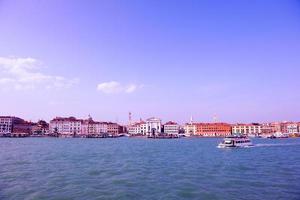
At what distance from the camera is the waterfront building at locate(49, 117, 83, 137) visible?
107250 mm

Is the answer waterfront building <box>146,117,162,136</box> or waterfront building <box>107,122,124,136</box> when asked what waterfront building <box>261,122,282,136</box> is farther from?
waterfront building <box>107,122,124,136</box>

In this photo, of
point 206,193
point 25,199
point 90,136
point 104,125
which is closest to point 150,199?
point 206,193

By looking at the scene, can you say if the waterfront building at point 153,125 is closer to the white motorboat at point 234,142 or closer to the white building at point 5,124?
the white building at point 5,124

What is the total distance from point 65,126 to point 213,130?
175ft

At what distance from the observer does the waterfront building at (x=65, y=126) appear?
107m

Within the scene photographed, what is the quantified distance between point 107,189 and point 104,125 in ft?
344

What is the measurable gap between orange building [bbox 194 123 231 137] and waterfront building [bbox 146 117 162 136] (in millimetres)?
14556

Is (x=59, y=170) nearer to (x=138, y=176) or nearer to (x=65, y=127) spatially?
(x=138, y=176)

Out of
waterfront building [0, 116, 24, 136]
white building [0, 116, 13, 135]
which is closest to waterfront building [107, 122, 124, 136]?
waterfront building [0, 116, 24, 136]

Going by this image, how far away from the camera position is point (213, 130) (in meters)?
108

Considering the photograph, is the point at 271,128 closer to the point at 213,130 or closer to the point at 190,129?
the point at 213,130

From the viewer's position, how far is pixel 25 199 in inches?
454

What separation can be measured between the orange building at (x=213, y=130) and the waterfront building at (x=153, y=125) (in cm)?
1456

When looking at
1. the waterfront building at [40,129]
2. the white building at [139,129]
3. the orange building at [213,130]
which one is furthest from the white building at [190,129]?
the waterfront building at [40,129]
